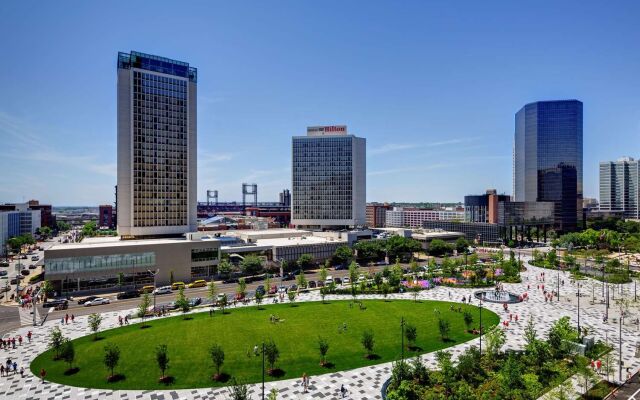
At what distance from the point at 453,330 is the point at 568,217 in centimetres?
18156

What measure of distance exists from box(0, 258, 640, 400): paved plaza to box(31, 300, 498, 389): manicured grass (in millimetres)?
1589

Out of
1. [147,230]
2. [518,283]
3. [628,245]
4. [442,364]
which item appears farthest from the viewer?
[628,245]

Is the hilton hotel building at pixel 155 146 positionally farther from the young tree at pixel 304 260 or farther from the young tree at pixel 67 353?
the young tree at pixel 67 353

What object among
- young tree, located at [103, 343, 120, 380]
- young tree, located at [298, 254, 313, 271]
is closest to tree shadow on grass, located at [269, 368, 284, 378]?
young tree, located at [103, 343, 120, 380]

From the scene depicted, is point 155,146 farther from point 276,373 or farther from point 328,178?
point 276,373

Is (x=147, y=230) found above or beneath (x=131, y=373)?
above

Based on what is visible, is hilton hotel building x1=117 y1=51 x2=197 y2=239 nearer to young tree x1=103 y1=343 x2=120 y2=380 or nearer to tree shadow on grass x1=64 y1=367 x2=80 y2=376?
tree shadow on grass x1=64 y1=367 x2=80 y2=376

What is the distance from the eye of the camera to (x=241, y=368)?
42.7 meters

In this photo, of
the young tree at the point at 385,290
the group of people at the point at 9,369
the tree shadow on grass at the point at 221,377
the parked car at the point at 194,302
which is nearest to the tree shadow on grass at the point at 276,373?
the tree shadow on grass at the point at 221,377

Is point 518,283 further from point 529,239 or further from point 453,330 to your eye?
point 529,239

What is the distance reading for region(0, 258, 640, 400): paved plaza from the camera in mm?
36938

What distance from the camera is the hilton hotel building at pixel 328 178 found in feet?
536

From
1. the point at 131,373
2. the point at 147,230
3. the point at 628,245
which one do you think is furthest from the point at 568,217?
the point at 131,373

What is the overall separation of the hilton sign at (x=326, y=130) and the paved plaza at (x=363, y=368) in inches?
3780
